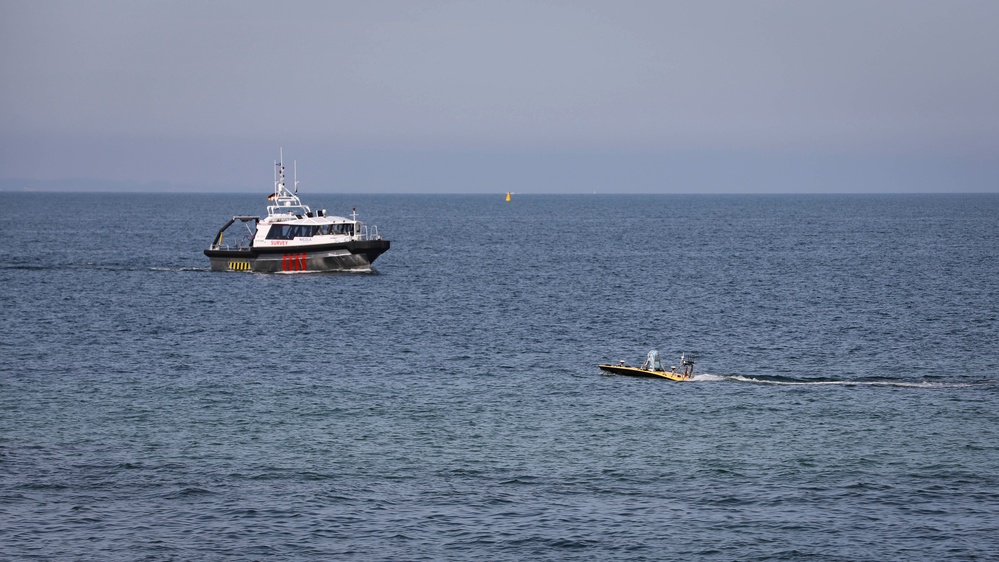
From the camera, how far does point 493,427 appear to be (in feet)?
148

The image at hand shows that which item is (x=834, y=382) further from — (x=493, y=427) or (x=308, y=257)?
(x=308, y=257)

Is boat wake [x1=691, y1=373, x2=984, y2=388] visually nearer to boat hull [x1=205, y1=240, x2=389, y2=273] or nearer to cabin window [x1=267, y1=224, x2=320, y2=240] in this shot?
boat hull [x1=205, y1=240, x2=389, y2=273]

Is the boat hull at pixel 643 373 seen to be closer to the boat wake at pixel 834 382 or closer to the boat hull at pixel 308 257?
the boat wake at pixel 834 382

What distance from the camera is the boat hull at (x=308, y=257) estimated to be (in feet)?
333

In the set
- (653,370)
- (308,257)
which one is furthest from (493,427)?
(308,257)

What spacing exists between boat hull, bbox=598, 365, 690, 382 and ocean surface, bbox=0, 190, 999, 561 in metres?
Result: 0.46

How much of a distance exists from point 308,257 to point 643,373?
53562 millimetres

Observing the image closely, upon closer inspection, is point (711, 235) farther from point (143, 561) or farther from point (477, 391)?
point (143, 561)

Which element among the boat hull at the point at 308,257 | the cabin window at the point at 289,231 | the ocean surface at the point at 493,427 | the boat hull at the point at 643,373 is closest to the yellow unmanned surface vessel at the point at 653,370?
the boat hull at the point at 643,373

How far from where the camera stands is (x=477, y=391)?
52.4 metres

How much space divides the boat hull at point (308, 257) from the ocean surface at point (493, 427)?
8.35 metres

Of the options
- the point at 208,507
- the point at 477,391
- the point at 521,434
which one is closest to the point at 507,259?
the point at 477,391

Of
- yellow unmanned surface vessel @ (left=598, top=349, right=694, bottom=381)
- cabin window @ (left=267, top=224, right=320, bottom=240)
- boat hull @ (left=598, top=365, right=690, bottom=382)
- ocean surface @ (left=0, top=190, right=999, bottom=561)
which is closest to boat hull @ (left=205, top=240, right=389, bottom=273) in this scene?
cabin window @ (left=267, top=224, right=320, bottom=240)

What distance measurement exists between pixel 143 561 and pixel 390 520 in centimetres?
715
